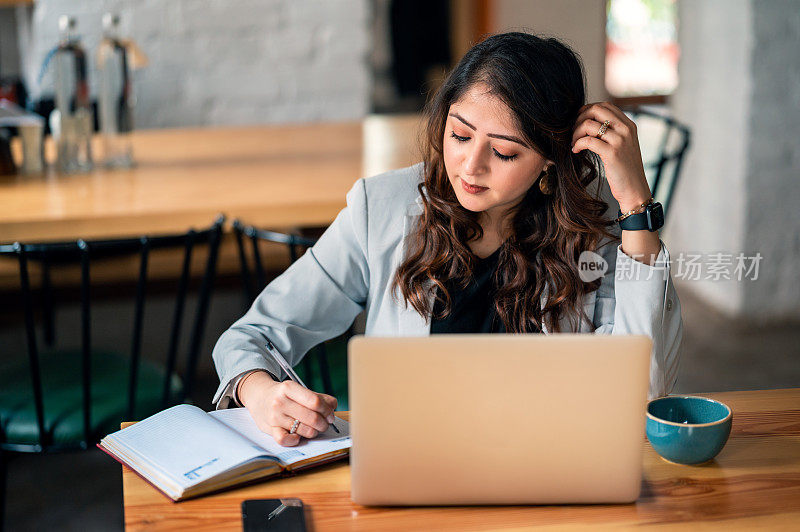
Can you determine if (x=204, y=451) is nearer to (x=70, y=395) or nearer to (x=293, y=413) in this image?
(x=293, y=413)

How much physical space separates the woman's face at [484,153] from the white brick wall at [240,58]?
238cm

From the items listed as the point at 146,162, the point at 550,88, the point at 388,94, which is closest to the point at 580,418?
the point at 550,88

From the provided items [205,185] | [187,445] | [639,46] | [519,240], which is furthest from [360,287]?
[639,46]

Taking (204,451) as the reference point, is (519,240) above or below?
above

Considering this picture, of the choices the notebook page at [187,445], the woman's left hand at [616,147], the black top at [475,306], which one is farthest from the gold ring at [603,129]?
the notebook page at [187,445]

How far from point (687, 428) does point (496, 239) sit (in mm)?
523

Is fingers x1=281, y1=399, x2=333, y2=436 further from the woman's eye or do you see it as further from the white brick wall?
the white brick wall

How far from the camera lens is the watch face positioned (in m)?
1.27

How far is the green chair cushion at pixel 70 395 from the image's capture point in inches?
66.6

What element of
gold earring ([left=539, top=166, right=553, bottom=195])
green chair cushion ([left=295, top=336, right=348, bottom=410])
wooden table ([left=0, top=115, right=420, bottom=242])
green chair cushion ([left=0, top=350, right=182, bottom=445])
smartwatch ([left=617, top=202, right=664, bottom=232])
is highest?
gold earring ([left=539, top=166, right=553, bottom=195])

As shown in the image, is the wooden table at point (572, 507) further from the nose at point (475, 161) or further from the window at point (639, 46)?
the window at point (639, 46)

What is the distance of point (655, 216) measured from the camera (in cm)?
127

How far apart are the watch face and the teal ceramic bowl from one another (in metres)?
0.32

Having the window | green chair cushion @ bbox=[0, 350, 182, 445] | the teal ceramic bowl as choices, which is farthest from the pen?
the window
